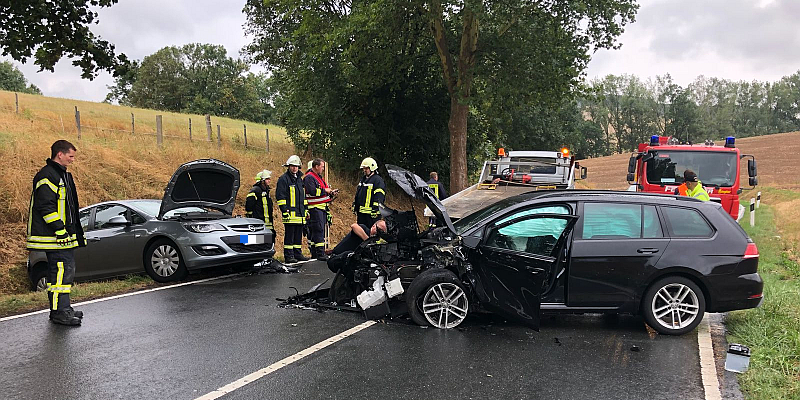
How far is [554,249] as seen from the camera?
5.78 metres

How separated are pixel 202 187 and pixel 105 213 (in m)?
1.58

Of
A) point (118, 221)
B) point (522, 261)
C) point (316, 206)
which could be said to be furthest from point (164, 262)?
point (522, 261)

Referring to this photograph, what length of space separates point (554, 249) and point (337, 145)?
48.7ft

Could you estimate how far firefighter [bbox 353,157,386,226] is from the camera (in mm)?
10234

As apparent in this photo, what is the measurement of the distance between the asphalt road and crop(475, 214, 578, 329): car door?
37cm

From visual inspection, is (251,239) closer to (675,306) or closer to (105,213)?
(105,213)

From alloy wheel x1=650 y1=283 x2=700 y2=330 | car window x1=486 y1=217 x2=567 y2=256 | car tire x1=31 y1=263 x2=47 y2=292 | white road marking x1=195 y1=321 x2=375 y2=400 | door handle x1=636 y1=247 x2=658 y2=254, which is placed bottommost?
white road marking x1=195 y1=321 x2=375 y2=400

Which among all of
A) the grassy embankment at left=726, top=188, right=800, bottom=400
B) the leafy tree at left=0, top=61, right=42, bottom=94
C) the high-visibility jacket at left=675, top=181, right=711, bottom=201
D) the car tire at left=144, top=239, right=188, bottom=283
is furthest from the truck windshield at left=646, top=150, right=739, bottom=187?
the leafy tree at left=0, top=61, right=42, bottom=94

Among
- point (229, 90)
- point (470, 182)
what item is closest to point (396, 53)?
point (470, 182)

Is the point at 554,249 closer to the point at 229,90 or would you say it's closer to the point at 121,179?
the point at 121,179

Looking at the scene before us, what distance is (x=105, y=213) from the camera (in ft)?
30.5

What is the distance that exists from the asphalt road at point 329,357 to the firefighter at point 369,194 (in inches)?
143

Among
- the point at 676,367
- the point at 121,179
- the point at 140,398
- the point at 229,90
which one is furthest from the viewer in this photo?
the point at 229,90

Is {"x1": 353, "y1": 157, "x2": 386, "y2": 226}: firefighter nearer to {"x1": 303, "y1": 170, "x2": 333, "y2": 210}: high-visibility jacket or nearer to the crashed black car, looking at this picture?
{"x1": 303, "y1": 170, "x2": 333, "y2": 210}: high-visibility jacket
